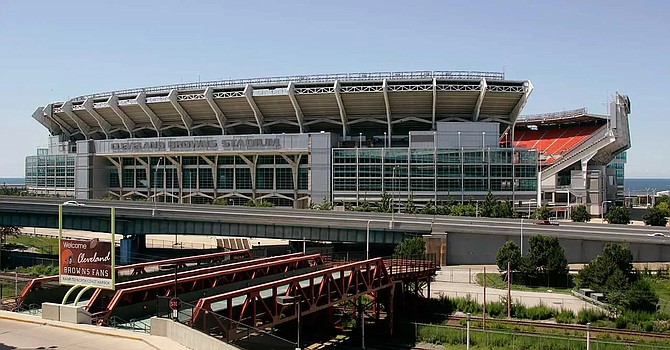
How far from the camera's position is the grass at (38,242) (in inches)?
3132

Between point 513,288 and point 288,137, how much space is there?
61.1 metres

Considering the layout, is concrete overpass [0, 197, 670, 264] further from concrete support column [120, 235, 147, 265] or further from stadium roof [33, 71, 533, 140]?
stadium roof [33, 71, 533, 140]

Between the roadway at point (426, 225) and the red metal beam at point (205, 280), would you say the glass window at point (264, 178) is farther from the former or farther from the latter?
the red metal beam at point (205, 280)

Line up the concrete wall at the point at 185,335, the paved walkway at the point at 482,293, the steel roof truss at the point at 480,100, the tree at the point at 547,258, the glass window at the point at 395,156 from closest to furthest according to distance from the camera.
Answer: the concrete wall at the point at 185,335, the paved walkway at the point at 482,293, the tree at the point at 547,258, the steel roof truss at the point at 480,100, the glass window at the point at 395,156

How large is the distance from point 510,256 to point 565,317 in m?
12.3

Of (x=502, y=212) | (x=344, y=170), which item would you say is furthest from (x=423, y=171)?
(x=502, y=212)

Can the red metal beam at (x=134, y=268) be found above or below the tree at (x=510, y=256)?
above

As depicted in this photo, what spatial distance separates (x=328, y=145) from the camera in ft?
340

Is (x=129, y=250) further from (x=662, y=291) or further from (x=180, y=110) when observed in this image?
(x=662, y=291)

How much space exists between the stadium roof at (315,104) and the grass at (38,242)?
32668mm

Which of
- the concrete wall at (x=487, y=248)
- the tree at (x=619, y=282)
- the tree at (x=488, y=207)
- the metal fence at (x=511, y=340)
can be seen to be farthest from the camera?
the tree at (x=488, y=207)

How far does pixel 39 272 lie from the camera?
2301 inches

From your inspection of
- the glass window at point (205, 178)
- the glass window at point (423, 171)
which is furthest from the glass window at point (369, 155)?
the glass window at point (205, 178)

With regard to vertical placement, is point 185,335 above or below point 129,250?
above
